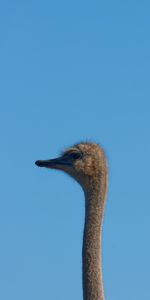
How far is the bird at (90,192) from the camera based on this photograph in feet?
27.1

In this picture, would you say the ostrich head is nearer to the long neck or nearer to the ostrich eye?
the ostrich eye

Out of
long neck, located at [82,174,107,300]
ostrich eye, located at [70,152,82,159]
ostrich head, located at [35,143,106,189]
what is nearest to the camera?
long neck, located at [82,174,107,300]

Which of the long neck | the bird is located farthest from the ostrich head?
the long neck

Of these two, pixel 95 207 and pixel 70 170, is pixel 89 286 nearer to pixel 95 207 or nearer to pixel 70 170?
pixel 95 207

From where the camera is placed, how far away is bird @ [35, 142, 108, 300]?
8266 millimetres

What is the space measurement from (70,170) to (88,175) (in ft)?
1.02

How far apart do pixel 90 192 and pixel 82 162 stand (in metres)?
0.43

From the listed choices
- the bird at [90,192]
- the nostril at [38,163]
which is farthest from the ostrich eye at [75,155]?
the nostril at [38,163]

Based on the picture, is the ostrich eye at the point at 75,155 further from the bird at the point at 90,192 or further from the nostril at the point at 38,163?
the nostril at the point at 38,163

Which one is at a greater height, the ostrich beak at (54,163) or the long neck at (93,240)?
the ostrich beak at (54,163)

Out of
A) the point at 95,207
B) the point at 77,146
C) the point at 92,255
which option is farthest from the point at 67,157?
the point at 92,255

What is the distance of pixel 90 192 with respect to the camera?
9234mm

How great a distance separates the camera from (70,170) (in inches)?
379

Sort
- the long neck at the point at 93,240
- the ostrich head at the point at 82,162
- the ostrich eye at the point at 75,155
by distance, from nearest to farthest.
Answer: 1. the long neck at the point at 93,240
2. the ostrich head at the point at 82,162
3. the ostrich eye at the point at 75,155
